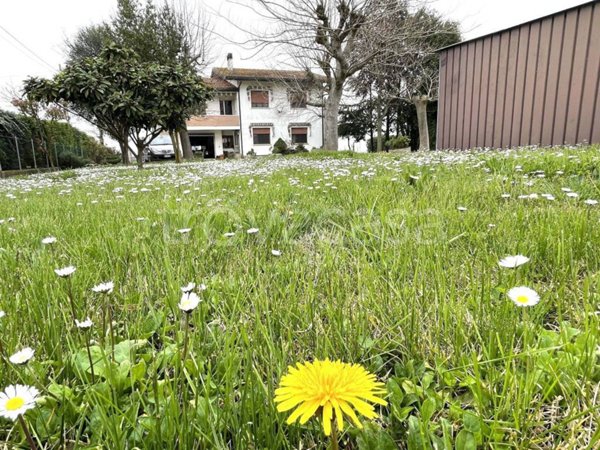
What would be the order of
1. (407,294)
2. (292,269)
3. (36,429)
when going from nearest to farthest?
(36,429) → (407,294) → (292,269)

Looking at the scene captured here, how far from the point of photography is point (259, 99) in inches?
1118

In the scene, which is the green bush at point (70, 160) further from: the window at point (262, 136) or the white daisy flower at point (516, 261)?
the white daisy flower at point (516, 261)

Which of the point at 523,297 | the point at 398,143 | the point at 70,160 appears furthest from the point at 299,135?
the point at 523,297

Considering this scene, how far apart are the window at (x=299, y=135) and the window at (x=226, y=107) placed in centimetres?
540

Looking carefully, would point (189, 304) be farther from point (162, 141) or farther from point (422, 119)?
point (162, 141)

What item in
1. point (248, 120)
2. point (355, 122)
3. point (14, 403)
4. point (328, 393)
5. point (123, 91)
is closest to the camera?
point (328, 393)

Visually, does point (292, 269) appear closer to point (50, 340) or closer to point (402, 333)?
point (402, 333)

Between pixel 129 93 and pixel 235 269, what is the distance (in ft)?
32.9

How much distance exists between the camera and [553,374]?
0.62 metres

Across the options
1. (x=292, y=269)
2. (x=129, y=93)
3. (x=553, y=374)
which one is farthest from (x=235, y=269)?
(x=129, y=93)

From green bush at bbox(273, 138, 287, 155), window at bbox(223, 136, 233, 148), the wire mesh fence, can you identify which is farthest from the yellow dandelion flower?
window at bbox(223, 136, 233, 148)

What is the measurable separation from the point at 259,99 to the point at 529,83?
2349 centimetres

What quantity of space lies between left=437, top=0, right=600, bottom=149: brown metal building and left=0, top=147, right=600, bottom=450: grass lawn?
6.50m

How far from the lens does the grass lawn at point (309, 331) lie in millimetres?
590
